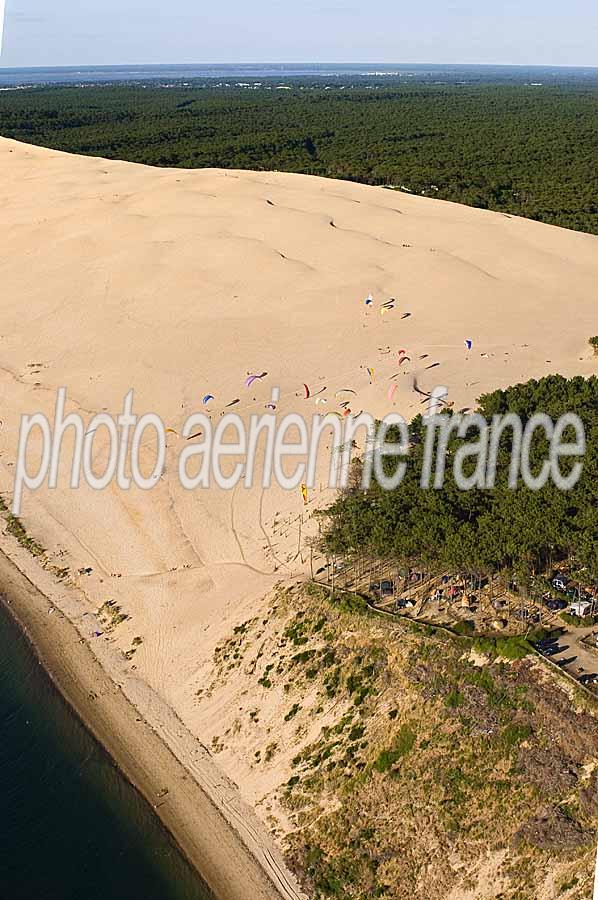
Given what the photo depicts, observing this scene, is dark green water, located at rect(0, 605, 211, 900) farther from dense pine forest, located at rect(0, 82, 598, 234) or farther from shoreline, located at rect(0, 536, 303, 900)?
dense pine forest, located at rect(0, 82, 598, 234)

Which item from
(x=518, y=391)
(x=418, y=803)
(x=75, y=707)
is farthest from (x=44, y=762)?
(x=518, y=391)

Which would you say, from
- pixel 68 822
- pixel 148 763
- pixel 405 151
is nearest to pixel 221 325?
pixel 148 763

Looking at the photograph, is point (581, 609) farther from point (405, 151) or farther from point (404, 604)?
point (405, 151)

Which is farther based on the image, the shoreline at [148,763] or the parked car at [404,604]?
the parked car at [404,604]

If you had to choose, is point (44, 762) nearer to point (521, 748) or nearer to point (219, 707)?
point (219, 707)

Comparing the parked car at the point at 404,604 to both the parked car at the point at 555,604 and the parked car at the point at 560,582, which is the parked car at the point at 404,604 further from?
the parked car at the point at 560,582

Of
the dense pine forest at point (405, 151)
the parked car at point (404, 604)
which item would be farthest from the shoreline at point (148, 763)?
the dense pine forest at point (405, 151)
